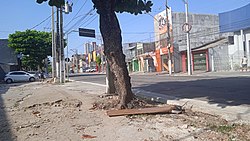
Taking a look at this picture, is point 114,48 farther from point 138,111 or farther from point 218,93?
point 218,93

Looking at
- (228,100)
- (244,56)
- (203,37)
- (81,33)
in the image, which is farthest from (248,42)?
(228,100)

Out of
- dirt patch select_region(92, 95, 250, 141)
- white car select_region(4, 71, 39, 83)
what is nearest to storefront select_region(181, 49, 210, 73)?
white car select_region(4, 71, 39, 83)

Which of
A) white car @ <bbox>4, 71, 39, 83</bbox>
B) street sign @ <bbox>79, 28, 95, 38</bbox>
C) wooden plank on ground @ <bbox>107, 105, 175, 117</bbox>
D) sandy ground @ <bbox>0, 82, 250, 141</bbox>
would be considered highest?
street sign @ <bbox>79, 28, 95, 38</bbox>

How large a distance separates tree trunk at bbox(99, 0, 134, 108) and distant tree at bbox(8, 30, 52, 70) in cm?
3604

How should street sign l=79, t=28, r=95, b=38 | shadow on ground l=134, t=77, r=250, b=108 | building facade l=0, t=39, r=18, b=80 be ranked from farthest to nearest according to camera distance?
building facade l=0, t=39, r=18, b=80
street sign l=79, t=28, r=95, b=38
shadow on ground l=134, t=77, r=250, b=108

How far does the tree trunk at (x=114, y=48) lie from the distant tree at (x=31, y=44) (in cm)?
3604

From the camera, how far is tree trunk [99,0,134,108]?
808cm

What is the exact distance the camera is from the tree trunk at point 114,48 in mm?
8078

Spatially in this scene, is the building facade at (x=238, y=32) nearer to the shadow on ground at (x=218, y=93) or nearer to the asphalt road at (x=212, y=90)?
the asphalt road at (x=212, y=90)

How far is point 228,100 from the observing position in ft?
29.8

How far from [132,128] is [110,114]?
144 centimetres

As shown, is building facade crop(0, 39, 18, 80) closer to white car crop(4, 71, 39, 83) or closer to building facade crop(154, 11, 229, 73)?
white car crop(4, 71, 39, 83)

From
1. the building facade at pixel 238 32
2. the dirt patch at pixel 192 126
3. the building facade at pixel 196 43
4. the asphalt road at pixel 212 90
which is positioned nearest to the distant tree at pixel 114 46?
the dirt patch at pixel 192 126

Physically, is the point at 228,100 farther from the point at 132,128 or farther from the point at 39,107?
the point at 39,107
